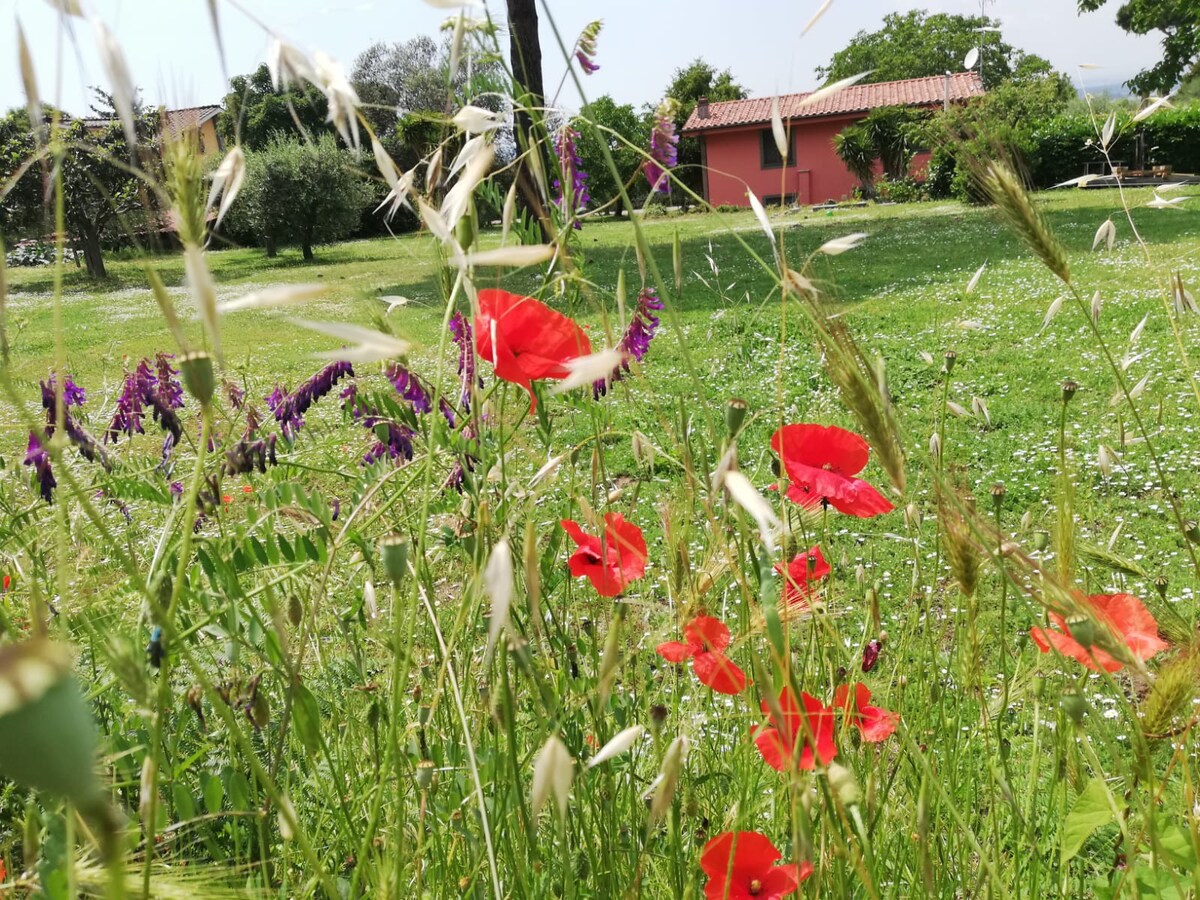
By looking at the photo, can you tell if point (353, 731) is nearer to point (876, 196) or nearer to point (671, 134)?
point (671, 134)

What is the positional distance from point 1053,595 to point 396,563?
1.27ft

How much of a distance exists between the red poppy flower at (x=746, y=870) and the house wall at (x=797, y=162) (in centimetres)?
2528

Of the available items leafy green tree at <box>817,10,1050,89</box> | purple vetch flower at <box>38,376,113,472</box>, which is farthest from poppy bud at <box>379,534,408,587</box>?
leafy green tree at <box>817,10,1050,89</box>

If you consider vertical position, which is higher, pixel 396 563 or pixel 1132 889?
pixel 396 563

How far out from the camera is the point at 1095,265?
8391 millimetres

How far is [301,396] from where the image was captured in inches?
71.9

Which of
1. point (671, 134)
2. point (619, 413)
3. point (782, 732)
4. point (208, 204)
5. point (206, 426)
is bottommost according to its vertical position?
point (619, 413)

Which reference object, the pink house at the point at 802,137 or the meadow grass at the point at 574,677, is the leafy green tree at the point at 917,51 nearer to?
the pink house at the point at 802,137

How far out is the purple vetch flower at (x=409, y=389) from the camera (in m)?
1.43

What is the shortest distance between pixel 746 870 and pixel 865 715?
0.20m

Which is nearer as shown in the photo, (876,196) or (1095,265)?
(1095,265)

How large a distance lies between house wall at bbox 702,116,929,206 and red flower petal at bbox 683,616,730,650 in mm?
25184

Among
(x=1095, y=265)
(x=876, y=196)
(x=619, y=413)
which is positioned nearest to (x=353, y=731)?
→ (x=619, y=413)

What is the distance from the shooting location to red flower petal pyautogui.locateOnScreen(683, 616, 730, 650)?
2.68ft
